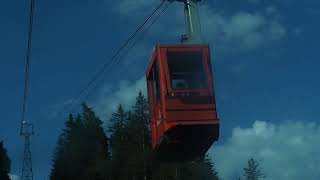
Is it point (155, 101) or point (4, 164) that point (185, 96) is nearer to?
point (155, 101)

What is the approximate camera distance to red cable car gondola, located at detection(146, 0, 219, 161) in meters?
19.2

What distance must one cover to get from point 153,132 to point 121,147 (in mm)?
55561

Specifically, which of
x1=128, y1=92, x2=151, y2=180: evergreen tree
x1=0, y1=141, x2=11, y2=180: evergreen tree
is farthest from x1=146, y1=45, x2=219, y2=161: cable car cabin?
x1=0, y1=141, x2=11, y2=180: evergreen tree

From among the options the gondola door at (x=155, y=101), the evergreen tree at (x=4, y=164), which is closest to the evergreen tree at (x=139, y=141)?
the evergreen tree at (x=4, y=164)

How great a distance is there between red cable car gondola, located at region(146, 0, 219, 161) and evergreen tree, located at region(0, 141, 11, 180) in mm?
78239

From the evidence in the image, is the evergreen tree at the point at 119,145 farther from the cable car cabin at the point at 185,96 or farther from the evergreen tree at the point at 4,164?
the cable car cabin at the point at 185,96

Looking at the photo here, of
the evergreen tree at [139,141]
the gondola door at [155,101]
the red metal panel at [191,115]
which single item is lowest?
the red metal panel at [191,115]

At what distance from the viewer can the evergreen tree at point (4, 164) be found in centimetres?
9562

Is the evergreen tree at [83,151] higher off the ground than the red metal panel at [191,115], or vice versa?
the evergreen tree at [83,151]

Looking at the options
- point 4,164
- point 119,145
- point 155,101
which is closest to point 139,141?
point 119,145

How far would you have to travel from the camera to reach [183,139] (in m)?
19.6

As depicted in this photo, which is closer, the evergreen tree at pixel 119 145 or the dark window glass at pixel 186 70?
the dark window glass at pixel 186 70

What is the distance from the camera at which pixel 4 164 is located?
321ft

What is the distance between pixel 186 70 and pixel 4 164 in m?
82.5
